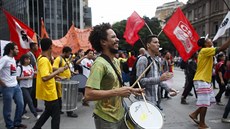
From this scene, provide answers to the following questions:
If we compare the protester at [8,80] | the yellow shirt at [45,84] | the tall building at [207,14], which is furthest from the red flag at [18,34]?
the tall building at [207,14]

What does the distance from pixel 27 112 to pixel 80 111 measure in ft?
Result: 4.77

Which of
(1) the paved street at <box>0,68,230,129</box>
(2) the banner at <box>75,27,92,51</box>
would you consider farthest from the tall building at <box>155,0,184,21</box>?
(1) the paved street at <box>0,68,230,129</box>

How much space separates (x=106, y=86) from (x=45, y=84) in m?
2.15

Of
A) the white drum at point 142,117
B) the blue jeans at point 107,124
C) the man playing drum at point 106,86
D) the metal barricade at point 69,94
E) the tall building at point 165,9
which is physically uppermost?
the tall building at point 165,9

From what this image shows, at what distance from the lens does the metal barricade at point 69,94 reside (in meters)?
6.24

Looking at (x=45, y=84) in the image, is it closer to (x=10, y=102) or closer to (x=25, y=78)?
(x=10, y=102)

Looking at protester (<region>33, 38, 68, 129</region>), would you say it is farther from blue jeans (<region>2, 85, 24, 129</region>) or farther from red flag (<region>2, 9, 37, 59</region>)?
red flag (<region>2, 9, 37, 59</region>)

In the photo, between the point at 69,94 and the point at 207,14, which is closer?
the point at 69,94

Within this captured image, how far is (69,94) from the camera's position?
21.0 feet

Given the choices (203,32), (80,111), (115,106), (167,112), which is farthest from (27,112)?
(203,32)

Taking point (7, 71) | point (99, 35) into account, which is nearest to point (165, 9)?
point (7, 71)

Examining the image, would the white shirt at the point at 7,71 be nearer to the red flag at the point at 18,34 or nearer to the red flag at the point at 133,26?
the red flag at the point at 18,34

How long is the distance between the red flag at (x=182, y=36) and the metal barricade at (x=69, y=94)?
256 cm

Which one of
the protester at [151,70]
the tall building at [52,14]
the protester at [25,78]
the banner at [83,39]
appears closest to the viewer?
the protester at [151,70]
